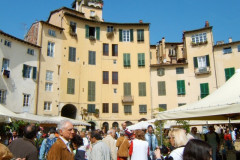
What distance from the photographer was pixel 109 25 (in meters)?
35.2

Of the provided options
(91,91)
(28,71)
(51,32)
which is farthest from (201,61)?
(28,71)

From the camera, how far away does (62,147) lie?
3605 millimetres

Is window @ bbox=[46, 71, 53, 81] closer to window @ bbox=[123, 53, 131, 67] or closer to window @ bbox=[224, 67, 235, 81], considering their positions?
window @ bbox=[123, 53, 131, 67]

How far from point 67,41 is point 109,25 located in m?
7.09

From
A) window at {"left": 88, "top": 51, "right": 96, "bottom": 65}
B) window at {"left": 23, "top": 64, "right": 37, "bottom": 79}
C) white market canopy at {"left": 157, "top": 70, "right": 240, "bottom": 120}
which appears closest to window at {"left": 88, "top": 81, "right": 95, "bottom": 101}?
window at {"left": 88, "top": 51, "right": 96, "bottom": 65}

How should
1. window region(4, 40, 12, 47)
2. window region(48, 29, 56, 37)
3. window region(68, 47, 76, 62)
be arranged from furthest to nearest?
window region(68, 47, 76, 62), window region(48, 29, 56, 37), window region(4, 40, 12, 47)

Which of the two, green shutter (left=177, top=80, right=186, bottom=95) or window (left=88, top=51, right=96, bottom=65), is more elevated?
window (left=88, top=51, right=96, bottom=65)

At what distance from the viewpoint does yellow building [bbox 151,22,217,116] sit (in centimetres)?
3212

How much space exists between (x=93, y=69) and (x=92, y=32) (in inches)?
228

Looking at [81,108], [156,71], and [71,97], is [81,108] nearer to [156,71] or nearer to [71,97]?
[71,97]

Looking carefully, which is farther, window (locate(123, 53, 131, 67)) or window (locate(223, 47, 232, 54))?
window (locate(123, 53, 131, 67))

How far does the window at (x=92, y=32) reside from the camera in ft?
111

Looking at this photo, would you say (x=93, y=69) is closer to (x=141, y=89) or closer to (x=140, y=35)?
(x=141, y=89)

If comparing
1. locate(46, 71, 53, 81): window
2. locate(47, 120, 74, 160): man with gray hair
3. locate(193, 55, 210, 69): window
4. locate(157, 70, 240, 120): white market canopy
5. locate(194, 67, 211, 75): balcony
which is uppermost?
locate(193, 55, 210, 69): window
